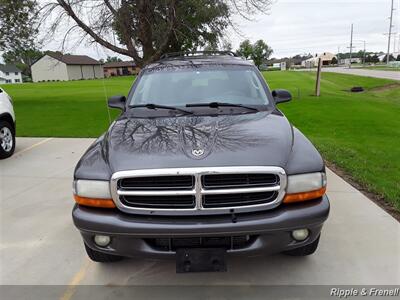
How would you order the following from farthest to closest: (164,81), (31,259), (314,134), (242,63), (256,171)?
(314,134) → (242,63) → (164,81) → (31,259) → (256,171)

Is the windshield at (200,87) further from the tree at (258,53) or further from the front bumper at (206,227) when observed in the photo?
the tree at (258,53)

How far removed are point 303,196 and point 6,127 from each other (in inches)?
254

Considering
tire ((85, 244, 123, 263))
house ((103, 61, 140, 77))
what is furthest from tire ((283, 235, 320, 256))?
house ((103, 61, 140, 77))

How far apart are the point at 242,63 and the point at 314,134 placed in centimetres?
528

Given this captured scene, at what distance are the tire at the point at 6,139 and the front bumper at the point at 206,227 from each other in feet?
17.4

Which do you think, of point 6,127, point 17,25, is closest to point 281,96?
point 6,127

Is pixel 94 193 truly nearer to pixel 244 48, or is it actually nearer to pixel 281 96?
pixel 281 96

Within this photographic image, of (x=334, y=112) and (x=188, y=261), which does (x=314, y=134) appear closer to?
(x=334, y=112)

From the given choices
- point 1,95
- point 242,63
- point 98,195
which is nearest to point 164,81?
point 242,63

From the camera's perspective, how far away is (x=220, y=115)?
3582mm

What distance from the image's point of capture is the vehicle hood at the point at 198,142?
2684 millimetres

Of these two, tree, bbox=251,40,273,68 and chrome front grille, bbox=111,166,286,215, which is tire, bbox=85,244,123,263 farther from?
tree, bbox=251,40,273,68

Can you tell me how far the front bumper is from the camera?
2561mm

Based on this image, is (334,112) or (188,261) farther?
(334,112)
